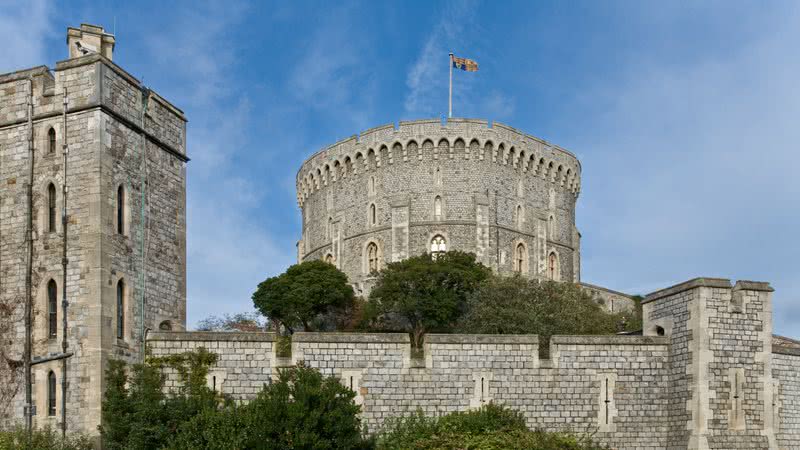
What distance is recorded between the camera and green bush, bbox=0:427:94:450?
→ 64.1 feet

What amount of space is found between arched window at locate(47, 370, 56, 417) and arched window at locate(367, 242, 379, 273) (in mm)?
45892

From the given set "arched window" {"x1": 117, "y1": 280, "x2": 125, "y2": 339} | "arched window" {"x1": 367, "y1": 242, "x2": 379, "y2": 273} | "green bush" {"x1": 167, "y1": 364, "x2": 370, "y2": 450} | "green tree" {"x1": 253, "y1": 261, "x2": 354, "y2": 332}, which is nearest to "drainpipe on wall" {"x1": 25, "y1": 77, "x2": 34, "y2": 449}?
"arched window" {"x1": 117, "y1": 280, "x2": 125, "y2": 339}

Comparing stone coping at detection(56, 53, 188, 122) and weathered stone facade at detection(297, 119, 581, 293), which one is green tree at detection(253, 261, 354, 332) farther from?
stone coping at detection(56, 53, 188, 122)

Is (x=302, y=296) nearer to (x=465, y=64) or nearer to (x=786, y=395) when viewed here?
(x=465, y=64)

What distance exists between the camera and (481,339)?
22.0 meters

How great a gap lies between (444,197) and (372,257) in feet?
22.0

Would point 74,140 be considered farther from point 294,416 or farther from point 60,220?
point 294,416

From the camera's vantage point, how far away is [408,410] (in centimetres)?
2152

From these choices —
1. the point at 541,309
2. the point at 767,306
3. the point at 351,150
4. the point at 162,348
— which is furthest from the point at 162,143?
the point at 351,150

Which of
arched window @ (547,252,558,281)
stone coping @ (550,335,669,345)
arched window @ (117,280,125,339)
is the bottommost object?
stone coping @ (550,335,669,345)

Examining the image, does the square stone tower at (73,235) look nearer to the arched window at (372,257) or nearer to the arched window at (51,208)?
the arched window at (51,208)

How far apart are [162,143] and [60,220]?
12.0ft

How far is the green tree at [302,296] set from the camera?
56.1m

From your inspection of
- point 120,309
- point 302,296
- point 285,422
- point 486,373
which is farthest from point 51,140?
point 302,296
